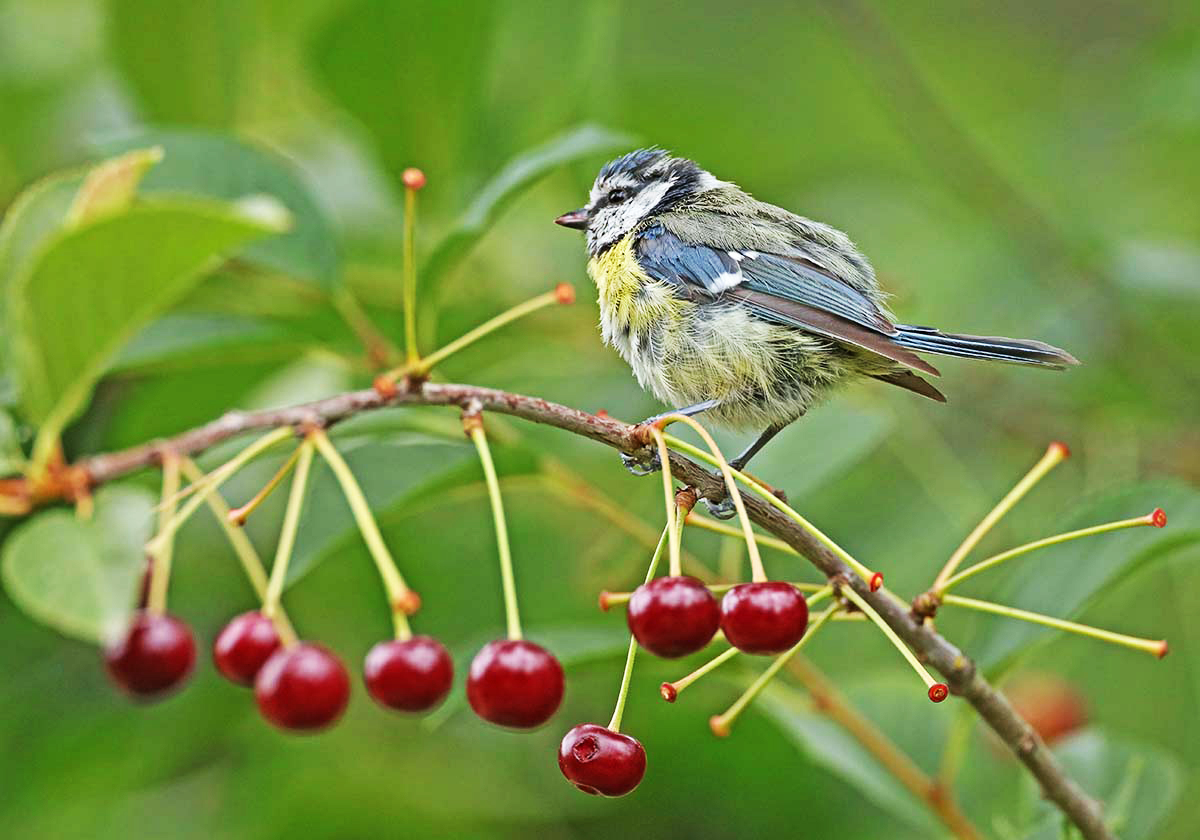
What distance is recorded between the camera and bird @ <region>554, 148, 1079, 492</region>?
2.56 meters

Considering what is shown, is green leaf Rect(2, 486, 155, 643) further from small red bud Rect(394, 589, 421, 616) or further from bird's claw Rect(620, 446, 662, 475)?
bird's claw Rect(620, 446, 662, 475)

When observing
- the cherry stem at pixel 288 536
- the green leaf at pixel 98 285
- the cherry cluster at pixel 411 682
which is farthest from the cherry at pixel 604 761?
the green leaf at pixel 98 285

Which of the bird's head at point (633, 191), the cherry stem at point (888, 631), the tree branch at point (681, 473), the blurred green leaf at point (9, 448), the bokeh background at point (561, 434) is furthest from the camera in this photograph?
the bird's head at point (633, 191)

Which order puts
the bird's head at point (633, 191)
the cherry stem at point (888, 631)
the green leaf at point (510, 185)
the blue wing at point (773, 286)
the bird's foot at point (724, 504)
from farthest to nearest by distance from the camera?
the bird's head at point (633, 191) → the blue wing at point (773, 286) → the green leaf at point (510, 185) → the bird's foot at point (724, 504) → the cherry stem at point (888, 631)

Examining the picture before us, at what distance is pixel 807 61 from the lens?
522 centimetres

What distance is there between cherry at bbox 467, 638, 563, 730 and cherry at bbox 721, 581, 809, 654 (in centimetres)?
24

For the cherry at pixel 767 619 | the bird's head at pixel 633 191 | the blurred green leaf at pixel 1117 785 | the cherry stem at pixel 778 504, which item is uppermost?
the cherry stem at pixel 778 504

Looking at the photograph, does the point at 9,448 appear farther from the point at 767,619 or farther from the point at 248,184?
the point at 767,619

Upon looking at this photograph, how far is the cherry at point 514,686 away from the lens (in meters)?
1.61

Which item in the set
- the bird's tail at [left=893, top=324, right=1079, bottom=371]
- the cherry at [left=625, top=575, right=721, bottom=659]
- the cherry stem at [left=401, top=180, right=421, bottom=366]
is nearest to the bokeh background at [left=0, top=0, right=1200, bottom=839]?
the bird's tail at [left=893, top=324, right=1079, bottom=371]

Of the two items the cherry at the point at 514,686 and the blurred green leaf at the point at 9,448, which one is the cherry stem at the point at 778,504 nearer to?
the cherry at the point at 514,686

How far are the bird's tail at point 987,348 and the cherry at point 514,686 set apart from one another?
1.05 meters

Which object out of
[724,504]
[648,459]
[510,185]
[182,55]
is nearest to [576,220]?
[510,185]

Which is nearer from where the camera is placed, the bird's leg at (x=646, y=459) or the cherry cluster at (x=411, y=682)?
the cherry cluster at (x=411, y=682)
